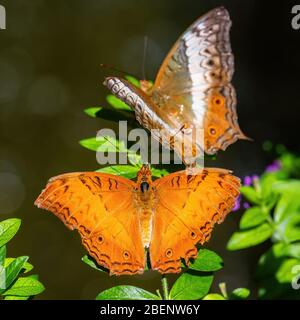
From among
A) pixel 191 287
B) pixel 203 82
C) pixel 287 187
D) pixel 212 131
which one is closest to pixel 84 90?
pixel 203 82

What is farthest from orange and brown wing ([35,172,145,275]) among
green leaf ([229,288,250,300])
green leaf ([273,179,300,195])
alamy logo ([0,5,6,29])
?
alamy logo ([0,5,6,29])

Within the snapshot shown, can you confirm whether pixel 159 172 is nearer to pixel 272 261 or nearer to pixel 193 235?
pixel 193 235

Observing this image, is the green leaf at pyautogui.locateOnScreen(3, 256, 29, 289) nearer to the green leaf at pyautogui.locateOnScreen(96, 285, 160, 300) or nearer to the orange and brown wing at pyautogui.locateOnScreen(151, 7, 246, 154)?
the green leaf at pyautogui.locateOnScreen(96, 285, 160, 300)

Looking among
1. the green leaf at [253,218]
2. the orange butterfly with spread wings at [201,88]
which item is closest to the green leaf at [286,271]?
the green leaf at [253,218]

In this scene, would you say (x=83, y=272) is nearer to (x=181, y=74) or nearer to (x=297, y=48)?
(x=181, y=74)

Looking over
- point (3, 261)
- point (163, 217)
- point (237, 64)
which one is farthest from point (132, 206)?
point (237, 64)

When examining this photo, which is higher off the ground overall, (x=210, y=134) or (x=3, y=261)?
(x=210, y=134)
